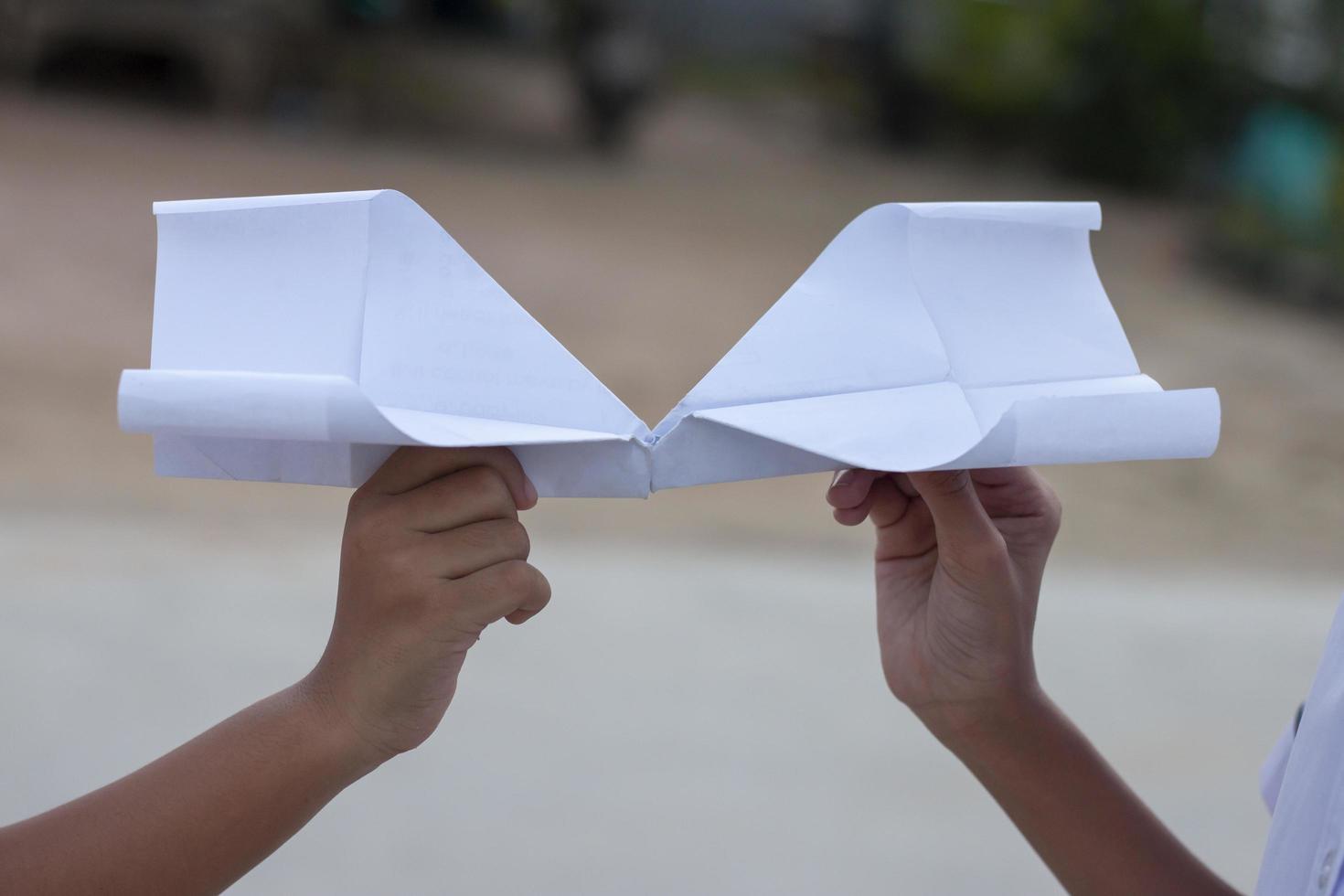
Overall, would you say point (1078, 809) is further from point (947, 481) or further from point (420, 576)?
point (420, 576)

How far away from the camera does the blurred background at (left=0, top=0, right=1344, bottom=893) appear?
234cm

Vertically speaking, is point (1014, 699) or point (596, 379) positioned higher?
point (596, 379)

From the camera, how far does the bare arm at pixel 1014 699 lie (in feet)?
3.12

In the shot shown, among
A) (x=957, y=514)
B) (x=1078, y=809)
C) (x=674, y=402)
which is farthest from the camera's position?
(x=674, y=402)

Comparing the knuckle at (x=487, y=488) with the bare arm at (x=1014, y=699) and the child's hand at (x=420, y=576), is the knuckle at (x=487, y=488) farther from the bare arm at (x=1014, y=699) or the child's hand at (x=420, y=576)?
the bare arm at (x=1014, y=699)

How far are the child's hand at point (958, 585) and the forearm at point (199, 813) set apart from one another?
1.23ft

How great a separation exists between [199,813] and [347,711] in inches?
4.2

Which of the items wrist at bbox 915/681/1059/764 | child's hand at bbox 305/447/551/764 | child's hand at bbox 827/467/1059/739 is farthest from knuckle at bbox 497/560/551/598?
wrist at bbox 915/681/1059/764

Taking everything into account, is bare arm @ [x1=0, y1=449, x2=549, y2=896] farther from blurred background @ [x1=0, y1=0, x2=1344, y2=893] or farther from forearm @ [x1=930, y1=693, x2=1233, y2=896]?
blurred background @ [x1=0, y1=0, x2=1344, y2=893]

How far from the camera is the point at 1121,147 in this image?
32.2 feet

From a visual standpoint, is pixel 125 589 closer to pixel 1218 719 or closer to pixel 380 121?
pixel 1218 719

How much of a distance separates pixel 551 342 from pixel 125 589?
97.9 inches

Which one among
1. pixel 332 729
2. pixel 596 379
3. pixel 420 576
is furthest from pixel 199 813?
pixel 596 379

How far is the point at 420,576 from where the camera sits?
29.7 inches
